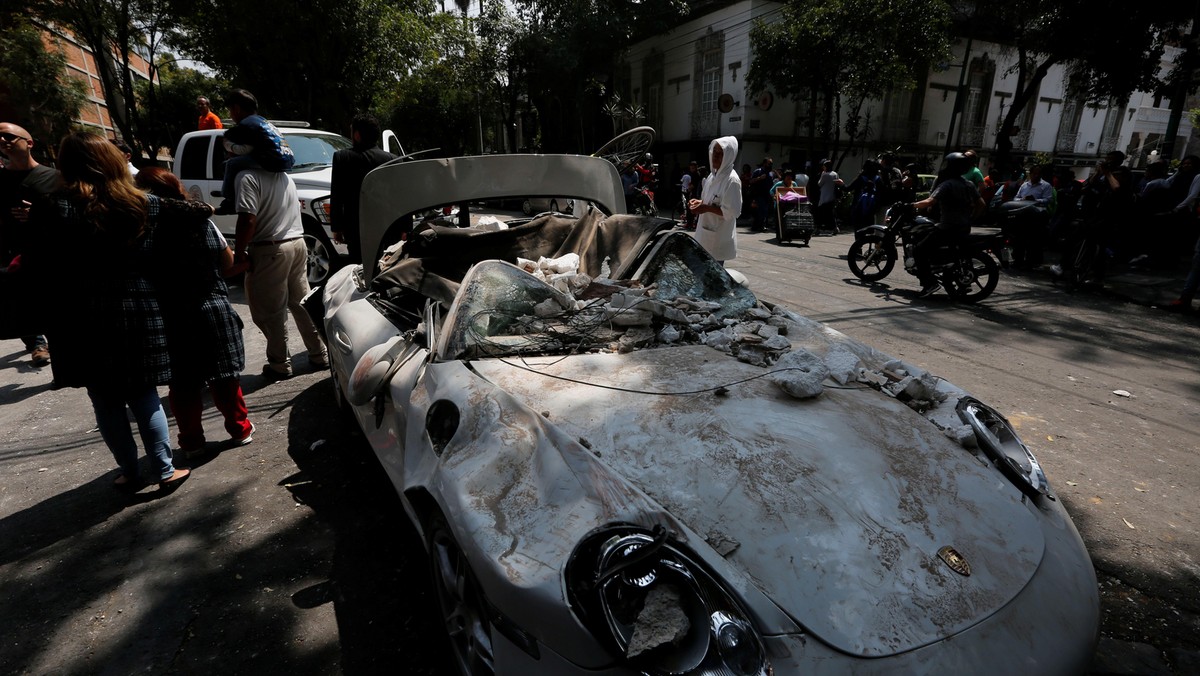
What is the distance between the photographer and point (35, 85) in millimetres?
24172

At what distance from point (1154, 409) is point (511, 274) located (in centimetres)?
466

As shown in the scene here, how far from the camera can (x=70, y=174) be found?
8.89ft

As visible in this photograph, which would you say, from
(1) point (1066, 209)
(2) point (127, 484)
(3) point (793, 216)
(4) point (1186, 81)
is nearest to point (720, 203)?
(2) point (127, 484)

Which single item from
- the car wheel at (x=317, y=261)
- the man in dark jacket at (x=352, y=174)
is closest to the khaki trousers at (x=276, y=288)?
the man in dark jacket at (x=352, y=174)

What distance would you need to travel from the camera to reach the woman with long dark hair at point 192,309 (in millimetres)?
3062

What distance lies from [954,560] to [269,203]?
454 cm

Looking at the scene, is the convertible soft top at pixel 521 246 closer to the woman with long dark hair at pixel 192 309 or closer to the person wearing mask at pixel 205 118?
the woman with long dark hair at pixel 192 309

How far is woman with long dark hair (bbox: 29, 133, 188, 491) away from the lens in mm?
2697

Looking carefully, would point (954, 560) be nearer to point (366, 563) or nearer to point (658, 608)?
point (658, 608)

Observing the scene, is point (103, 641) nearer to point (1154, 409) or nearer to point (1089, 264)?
point (1154, 409)

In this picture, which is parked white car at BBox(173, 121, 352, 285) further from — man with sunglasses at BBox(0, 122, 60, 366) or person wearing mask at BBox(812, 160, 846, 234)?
person wearing mask at BBox(812, 160, 846, 234)

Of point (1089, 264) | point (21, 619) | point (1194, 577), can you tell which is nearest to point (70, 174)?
point (21, 619)

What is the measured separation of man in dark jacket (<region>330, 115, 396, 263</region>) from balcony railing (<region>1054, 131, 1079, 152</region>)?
41.6 meters

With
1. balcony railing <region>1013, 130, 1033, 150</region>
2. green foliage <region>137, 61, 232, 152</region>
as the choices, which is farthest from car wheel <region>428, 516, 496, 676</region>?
green foliage <region>137, 61, 232, 152</region>
